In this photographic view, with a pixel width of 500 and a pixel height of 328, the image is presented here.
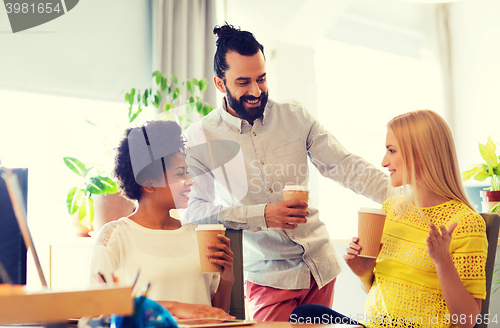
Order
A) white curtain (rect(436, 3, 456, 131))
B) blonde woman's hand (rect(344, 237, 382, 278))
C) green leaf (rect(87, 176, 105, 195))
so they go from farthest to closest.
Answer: white curtain (rect(436, 3, 456, 131))
green leaf (rect(87, 176, 105, 195))
blonde woman's hand (rect(344, 237, 382, 278))

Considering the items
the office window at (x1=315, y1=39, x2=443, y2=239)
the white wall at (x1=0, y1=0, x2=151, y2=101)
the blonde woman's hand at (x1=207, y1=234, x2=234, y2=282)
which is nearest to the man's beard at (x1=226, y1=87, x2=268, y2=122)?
the blonde woman's hand at (x1=207, y1=234, x2=234, y2=282)

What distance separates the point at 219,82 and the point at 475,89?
3015mm

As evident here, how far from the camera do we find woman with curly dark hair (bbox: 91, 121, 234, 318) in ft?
3.80

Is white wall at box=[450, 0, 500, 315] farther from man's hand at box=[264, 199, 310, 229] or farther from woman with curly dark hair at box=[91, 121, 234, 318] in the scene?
woman with curly dark hair at box=[91, 121, 234, 318]

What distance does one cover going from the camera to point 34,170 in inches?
102

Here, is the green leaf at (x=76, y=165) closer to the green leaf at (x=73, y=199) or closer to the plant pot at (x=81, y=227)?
the green leaf at (x=73, y=199)

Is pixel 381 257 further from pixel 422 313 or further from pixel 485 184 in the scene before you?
pixel 485 184

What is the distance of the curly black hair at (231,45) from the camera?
62.1 inches

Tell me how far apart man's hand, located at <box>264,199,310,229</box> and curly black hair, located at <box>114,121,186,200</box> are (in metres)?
0.37

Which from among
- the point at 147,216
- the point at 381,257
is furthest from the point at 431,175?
the point at 147,216

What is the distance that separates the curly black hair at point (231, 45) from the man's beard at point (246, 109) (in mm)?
100

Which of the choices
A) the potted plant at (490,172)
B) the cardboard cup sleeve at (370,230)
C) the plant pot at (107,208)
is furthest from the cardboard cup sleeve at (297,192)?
the potted plant at (490,172)

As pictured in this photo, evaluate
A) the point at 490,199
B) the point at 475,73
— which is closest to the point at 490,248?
the point at 490,199

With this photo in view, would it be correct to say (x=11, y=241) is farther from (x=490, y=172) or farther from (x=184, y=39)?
(x=490, y=172)
